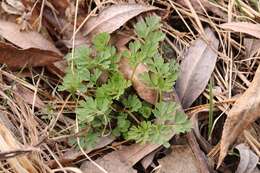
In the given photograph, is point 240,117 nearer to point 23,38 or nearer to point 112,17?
point 112,17

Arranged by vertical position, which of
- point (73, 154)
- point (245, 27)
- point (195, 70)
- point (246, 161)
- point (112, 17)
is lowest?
point (246, 161)

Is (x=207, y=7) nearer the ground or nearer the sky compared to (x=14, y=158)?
nearer the sky

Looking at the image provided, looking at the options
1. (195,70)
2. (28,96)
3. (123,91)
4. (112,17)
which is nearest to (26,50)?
(28,96)

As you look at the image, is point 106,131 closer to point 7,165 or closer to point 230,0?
point 7,165

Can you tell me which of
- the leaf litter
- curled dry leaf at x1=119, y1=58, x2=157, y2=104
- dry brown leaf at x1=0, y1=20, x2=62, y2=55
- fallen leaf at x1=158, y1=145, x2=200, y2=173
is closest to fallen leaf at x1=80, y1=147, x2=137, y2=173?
the leaf litter

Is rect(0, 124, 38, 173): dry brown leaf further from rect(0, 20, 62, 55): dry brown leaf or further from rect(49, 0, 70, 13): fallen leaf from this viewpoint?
rect(49, 0, 70, 13): fallen leaf

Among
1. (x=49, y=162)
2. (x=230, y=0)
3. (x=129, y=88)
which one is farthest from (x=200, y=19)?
(x=49, y=162)
